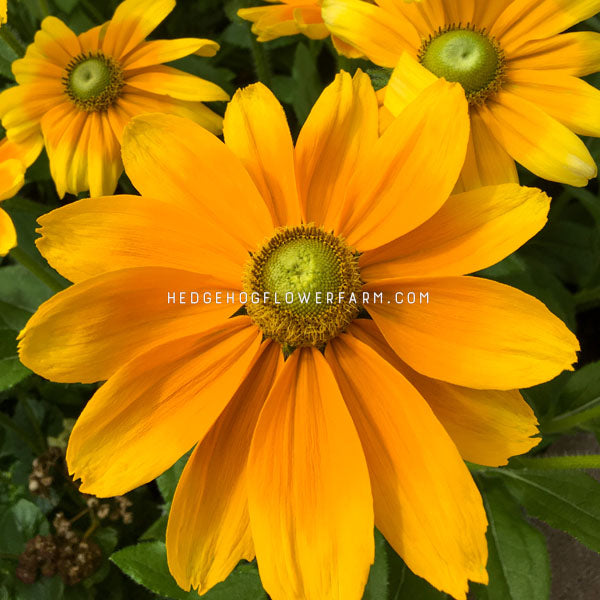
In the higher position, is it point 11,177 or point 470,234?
point 11,177

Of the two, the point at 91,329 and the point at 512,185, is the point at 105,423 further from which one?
the point at 512,185

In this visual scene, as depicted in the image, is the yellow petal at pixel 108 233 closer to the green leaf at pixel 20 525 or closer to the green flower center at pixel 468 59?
the green flower center at pixel 468 59

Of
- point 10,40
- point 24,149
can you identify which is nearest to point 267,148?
point 24,149

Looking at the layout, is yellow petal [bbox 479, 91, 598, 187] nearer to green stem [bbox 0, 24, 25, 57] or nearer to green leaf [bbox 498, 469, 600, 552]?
green leaf [bbox 498, 469, 600, 552]

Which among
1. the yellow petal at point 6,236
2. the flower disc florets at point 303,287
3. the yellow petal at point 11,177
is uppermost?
the yellow petal at point 11,177

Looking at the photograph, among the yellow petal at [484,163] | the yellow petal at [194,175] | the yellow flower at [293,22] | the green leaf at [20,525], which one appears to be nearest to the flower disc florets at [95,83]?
the yellow flower at [293,22]

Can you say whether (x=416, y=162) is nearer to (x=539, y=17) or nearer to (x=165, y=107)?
(x=539, y=17)

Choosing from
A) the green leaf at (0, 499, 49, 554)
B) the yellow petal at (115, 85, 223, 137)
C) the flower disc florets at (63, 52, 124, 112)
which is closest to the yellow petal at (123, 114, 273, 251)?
the yellow petal at (115, 85, 223, 137)
